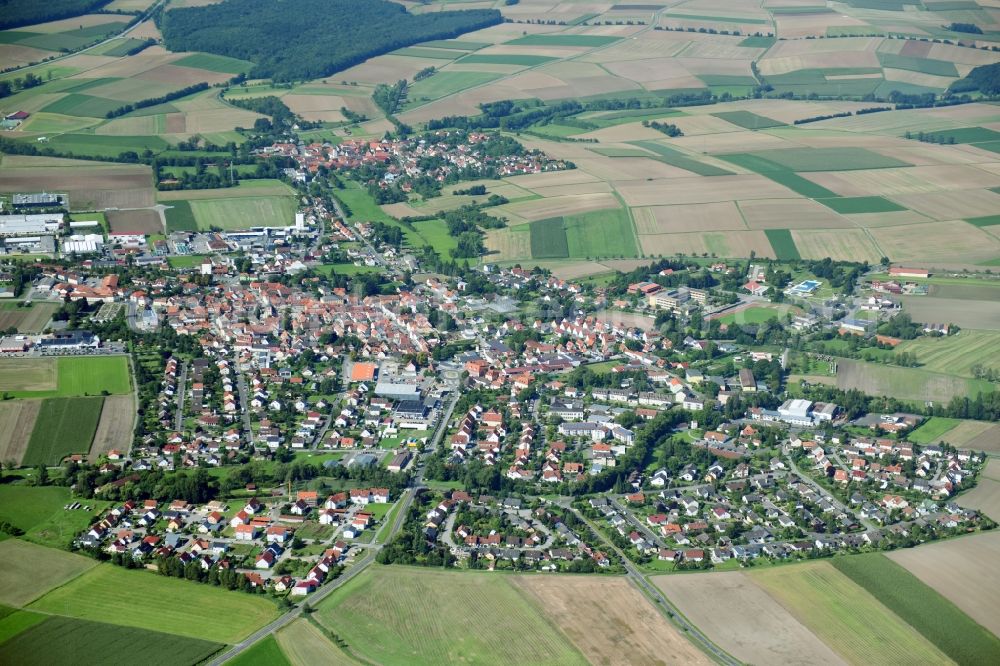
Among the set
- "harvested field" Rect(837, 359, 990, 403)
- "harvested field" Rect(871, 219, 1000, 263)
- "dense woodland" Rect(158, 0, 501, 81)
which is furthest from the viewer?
"dense woodland" Rect(158, 0, 501, 81)

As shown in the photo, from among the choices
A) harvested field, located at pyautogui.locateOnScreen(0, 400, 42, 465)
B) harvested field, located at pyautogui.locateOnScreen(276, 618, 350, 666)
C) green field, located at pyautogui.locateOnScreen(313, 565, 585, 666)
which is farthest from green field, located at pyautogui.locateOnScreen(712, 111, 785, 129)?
harvested field, located at pyautogui.locateOnScreen(276, 618, 350, 666)

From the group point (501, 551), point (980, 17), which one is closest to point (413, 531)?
point (501, 551)

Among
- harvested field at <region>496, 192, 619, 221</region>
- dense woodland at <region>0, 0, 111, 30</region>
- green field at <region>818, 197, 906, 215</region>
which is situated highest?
dense woodland at <region>0, 0, 111, 30</region>

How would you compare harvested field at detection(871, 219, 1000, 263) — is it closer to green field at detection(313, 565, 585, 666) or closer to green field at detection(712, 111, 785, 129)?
green field at detection(712, 111, 785, 129)

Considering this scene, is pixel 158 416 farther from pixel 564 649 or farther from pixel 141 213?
pixel 141 213

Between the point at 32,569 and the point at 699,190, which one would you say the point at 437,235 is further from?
the point at 32,569

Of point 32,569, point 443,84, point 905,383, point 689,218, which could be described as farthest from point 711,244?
point 443,84
